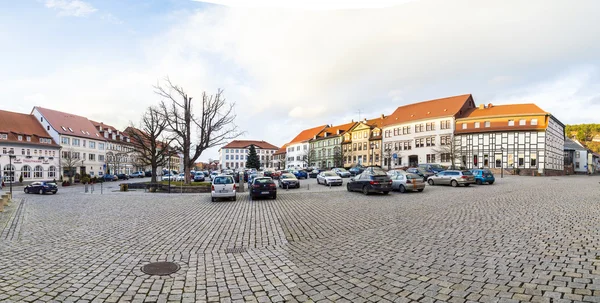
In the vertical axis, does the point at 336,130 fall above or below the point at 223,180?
above

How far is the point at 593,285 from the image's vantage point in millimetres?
4441

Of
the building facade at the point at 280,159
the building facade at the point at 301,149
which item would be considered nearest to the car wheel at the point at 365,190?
the building facade at the point at 301,149

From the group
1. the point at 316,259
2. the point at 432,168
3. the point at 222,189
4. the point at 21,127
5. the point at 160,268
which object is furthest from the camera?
the point at 21,127

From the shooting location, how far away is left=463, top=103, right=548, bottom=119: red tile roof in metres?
52.7

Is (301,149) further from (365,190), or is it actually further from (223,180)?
(223,180)

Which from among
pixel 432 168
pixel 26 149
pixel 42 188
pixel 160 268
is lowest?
pixel 42 188

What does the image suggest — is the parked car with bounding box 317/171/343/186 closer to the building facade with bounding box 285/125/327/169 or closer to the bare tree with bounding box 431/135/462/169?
the bare tree with bounding box 431/135/462/169

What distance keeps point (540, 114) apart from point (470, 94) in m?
13.8

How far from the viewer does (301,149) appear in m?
101

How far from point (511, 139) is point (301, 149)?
60689mm

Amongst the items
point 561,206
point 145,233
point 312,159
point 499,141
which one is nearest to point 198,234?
point 145,233

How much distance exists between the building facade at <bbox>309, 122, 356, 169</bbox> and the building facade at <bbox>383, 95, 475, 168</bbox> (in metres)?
14.5

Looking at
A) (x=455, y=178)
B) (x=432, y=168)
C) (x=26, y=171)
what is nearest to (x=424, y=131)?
(x=432, y=168)

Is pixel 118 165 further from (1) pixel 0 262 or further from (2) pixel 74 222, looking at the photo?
(1) pixel 0 262
